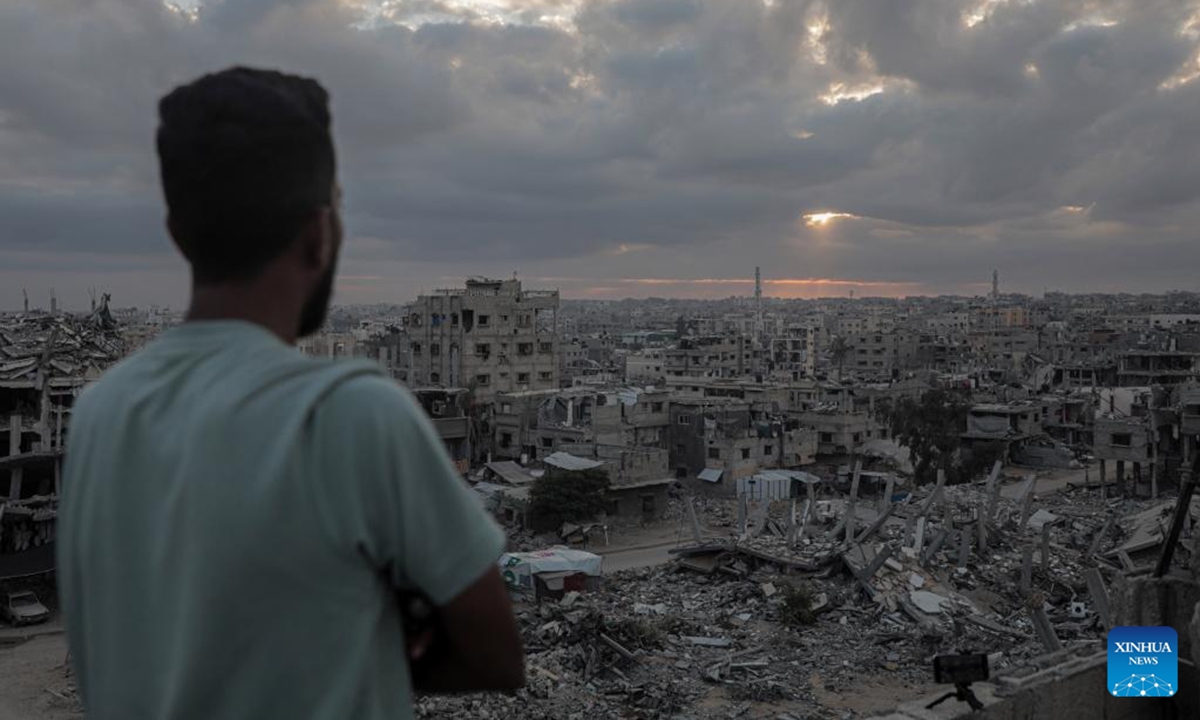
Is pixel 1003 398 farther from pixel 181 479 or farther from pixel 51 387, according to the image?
pixel 181 479

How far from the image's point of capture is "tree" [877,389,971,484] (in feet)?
131

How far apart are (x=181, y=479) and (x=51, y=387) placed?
26.1 meters

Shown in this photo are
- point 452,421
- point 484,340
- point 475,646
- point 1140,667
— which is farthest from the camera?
point 484,340

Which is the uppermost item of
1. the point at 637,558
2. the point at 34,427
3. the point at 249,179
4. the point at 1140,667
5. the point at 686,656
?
the point at 249,179

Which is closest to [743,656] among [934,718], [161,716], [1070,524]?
[934,718]

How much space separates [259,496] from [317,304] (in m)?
0.34

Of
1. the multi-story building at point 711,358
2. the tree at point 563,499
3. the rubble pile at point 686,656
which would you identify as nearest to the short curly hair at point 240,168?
the rubble pile at point 686,656

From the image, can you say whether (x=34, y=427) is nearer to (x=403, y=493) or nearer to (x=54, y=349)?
(x=54, y=349)

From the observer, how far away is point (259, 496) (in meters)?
1.12

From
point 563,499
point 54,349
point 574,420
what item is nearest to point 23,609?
point 54,349

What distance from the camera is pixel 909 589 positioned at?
65.0 feet

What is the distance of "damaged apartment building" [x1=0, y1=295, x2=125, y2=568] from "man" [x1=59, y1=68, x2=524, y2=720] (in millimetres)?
23943

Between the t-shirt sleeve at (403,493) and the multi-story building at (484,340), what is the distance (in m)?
43.3

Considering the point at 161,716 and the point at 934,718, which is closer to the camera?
the point at 161,716
